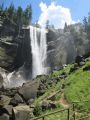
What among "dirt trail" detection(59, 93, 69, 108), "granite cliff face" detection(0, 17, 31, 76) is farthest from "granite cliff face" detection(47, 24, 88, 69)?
"dirt trail" detection(59, 93, 69, 108)

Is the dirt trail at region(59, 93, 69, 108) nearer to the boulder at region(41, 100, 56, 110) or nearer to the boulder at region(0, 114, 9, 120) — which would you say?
the boulder at region(41, 100, 56, 110)

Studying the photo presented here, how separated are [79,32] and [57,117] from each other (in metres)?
79.2

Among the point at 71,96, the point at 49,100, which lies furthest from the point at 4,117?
the point at 71,96

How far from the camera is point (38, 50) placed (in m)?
93.4

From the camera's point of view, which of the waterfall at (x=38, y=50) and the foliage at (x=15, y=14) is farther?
the foliage at (x=15, y=14)

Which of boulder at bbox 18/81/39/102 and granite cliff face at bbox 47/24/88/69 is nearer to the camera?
boulder at bbox 18/81/39/102

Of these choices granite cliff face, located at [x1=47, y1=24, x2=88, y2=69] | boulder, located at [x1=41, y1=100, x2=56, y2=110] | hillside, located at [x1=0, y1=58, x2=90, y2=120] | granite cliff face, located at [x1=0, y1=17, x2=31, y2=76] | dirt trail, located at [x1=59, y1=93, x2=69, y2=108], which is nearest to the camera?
hillside, located at [x1=0, y1=58, x2=90, y2=120]

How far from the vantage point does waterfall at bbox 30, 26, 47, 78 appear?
87750 mm

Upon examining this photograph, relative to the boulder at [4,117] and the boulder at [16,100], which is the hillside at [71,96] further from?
the boulder at [4,117]

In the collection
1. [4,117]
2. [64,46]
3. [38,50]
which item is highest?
[64,46]

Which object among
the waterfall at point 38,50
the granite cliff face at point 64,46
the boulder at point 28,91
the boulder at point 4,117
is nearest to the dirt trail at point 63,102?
the boulder at point 28,91

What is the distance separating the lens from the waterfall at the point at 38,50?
87750 mm

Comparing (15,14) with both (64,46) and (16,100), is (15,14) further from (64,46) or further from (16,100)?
(16,100)

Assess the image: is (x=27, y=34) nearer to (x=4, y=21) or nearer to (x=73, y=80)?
(x=4, y=21)
